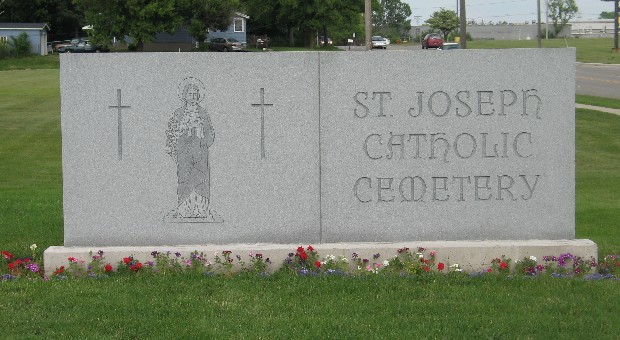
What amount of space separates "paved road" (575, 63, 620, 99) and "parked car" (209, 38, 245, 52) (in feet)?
92.1

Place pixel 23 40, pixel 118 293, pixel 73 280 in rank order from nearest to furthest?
pixel 118 293
pixel 73 280
pixel 23 40

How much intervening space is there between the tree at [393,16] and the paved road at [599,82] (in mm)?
84883

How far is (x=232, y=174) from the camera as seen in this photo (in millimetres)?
7602

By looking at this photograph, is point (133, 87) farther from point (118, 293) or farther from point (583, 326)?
point (583, 326)

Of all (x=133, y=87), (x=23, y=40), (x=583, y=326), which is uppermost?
(x=23, y=40)

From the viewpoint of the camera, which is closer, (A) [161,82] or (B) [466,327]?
(B) [466,327]

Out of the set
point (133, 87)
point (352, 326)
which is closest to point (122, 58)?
point (133, 87)

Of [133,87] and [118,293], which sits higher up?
[133,87]

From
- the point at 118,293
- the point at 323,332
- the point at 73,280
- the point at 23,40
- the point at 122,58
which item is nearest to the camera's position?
the point at 323,332

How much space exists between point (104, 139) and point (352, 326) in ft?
9.42

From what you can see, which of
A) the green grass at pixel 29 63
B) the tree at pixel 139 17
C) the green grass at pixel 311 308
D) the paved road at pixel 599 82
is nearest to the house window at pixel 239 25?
the tree at pixel 139 17

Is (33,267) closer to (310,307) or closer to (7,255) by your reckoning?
(7,255)

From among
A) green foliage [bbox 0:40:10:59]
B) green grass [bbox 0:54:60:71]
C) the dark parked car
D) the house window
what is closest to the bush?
green foliage [bbox 0:40:10:59]

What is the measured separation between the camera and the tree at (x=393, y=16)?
134 m
